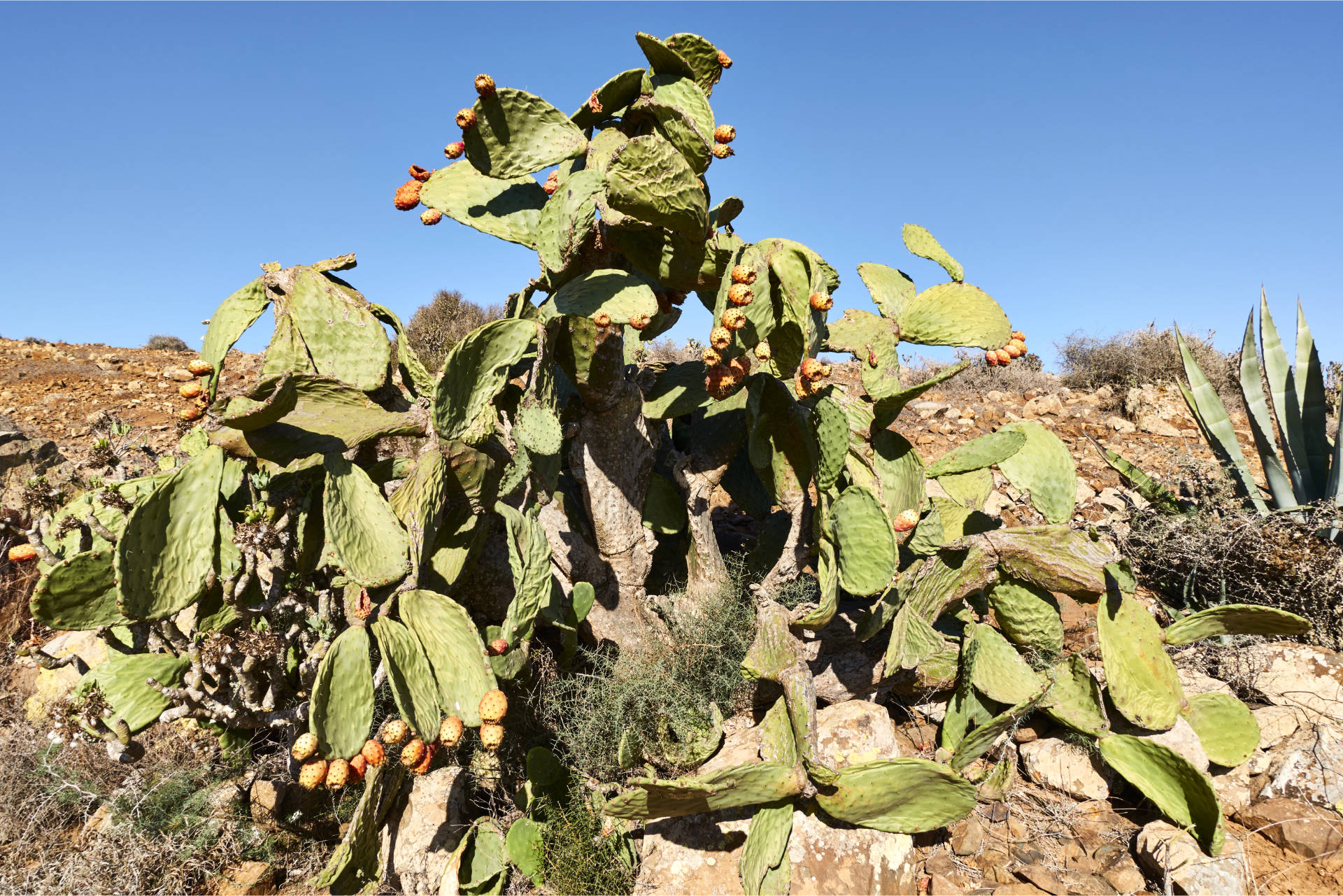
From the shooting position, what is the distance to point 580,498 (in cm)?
317

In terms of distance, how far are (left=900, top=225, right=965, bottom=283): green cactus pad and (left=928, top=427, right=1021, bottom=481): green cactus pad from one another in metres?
0.60

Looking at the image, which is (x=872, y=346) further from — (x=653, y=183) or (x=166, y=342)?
(x=166, y=342)

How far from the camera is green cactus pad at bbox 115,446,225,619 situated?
5.33 ft

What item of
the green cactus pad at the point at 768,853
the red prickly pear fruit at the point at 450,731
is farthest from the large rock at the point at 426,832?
the green cactus pad at the point at 768,853

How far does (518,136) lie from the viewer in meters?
2.14

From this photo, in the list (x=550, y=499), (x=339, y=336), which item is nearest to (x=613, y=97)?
(x=339, y=336)

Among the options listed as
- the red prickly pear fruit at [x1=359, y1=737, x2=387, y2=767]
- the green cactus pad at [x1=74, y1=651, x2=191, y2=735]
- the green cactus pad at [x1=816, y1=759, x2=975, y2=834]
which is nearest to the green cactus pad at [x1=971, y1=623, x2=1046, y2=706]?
the green cactus pad at [x1=816, y1=759, x2=975, y2=834]

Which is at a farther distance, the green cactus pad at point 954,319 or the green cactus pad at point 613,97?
the green cactus pad at point 954,319

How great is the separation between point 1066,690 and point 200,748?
3.34 m

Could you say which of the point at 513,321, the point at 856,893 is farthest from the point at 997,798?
the point at 513,321

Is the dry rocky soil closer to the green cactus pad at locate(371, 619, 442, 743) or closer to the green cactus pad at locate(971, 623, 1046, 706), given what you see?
the green cactus pad at locate(971, 623, 1046, 706)

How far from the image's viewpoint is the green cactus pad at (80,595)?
5.81 ft

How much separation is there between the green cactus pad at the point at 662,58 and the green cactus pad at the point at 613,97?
50mm

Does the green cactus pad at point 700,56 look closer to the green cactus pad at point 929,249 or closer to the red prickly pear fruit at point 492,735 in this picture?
the green cactus pad at point 929,249
